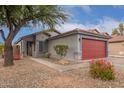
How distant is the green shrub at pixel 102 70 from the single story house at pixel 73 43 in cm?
780

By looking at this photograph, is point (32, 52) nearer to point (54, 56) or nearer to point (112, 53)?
point (54, 56)

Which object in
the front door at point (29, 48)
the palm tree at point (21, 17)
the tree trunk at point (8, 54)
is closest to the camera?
the palm tree at point (21, 17)

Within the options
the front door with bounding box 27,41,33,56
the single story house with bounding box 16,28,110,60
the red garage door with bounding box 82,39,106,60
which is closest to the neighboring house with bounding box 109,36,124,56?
the single story house with bounding box 16,28,110,60

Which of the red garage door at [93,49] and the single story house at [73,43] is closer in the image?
the single story house at [73,43]

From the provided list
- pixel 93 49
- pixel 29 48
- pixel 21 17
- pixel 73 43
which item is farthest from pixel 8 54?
pixel 29 48

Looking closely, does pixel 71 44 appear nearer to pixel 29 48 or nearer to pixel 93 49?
pixel 93 49

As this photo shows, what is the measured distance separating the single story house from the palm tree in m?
2.86

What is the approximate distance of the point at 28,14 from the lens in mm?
14000

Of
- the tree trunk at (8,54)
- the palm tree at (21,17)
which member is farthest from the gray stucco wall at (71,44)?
the tree trunk at (8,54)

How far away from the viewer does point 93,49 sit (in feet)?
63.2

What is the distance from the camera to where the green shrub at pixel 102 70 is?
8805 mm

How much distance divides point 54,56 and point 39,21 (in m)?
7.17

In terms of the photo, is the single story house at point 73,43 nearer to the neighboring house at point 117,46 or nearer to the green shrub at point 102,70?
the green shrub at point 102,70

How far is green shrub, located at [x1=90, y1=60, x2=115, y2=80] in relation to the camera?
28.9 feet
